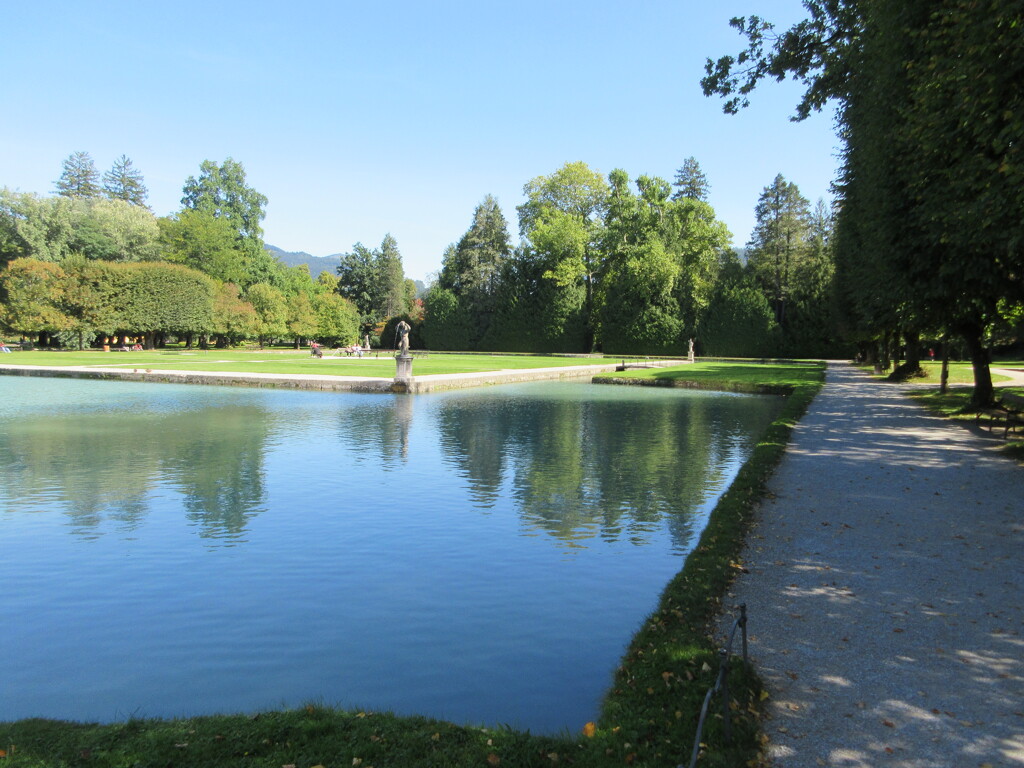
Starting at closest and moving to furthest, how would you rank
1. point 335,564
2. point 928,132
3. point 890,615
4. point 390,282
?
Answer: 1. point 890,615
2. point 335,564
3. point 928,132
4. point 390,282

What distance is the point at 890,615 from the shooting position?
4.80 m

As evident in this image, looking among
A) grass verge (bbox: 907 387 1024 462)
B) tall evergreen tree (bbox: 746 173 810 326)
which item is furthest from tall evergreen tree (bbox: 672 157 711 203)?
grass verge (bbox: 907 387 1024 462)

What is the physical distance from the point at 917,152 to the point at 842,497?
543 centimetres

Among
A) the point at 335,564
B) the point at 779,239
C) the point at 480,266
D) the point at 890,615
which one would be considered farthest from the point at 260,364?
the point at 779,239

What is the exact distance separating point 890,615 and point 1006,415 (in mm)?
11183

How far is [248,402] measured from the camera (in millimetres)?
19516

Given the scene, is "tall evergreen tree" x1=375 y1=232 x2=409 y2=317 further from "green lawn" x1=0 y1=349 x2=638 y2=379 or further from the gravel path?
the gravel path

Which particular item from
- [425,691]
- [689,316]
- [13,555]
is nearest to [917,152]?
[425,691]

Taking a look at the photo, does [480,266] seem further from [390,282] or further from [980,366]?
[980,366]

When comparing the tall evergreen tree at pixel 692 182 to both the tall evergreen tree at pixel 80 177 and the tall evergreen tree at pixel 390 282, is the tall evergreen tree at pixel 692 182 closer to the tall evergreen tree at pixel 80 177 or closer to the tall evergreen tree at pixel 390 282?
the tall evergreen tree at pixel 390 282

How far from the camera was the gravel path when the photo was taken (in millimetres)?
3334

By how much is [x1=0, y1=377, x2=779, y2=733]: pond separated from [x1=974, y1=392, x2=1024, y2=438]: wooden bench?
4.60 metres

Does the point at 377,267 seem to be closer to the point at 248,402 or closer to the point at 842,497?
the point at 248,402

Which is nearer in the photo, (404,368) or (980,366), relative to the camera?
(980,366)
